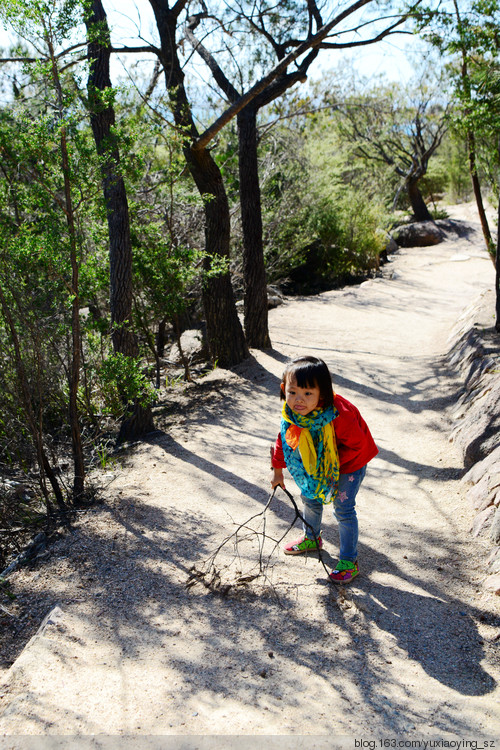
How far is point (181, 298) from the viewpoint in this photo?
Answer: 6910 mm

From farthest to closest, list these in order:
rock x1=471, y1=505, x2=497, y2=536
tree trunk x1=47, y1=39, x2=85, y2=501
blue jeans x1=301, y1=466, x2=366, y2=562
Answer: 1. tree trunk x1=47, y1=39, x2=85, y2=501
2. rock x1=471, y1=505, x2=497, y2=536
3. blue jeans x1=301, y1=466, x2=366, y2=562

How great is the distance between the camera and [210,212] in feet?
24.8

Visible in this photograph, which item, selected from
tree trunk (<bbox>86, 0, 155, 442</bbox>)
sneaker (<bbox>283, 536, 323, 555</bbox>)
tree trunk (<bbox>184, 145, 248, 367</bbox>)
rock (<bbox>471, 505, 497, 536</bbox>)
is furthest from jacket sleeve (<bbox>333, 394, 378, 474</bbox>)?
tree trunk (<bbox>184, 145, 248, 367</bbox>)

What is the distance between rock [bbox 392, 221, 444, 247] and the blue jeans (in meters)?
16.3

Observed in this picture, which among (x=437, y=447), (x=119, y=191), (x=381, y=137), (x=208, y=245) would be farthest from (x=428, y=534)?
(x=381, y=137)

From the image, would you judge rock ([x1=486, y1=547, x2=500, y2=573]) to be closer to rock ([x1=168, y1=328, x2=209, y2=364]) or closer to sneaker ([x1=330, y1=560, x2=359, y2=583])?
sneaker ([x1=330, y1=560, x2=359, y2=583])

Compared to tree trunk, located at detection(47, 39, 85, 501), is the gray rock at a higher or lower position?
lower

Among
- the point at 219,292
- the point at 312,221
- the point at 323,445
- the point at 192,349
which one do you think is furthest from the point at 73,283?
the point at 312,221

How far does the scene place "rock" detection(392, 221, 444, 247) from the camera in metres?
18.2

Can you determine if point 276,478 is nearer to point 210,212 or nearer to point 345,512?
point 345,512

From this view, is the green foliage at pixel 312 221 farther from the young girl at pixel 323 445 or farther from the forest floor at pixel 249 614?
the young girl at pixel 323 445

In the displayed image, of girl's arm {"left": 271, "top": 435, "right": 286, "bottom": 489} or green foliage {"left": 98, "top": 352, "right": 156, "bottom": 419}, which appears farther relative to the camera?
green foliage {"left": 98, "top": 352, "right": 156, "bottom": 419}

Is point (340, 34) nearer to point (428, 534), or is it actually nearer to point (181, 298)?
point (181, 298)

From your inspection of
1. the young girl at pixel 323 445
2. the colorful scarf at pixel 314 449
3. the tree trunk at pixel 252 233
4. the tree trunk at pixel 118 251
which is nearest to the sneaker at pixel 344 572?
the young girl at pixel 323 445
